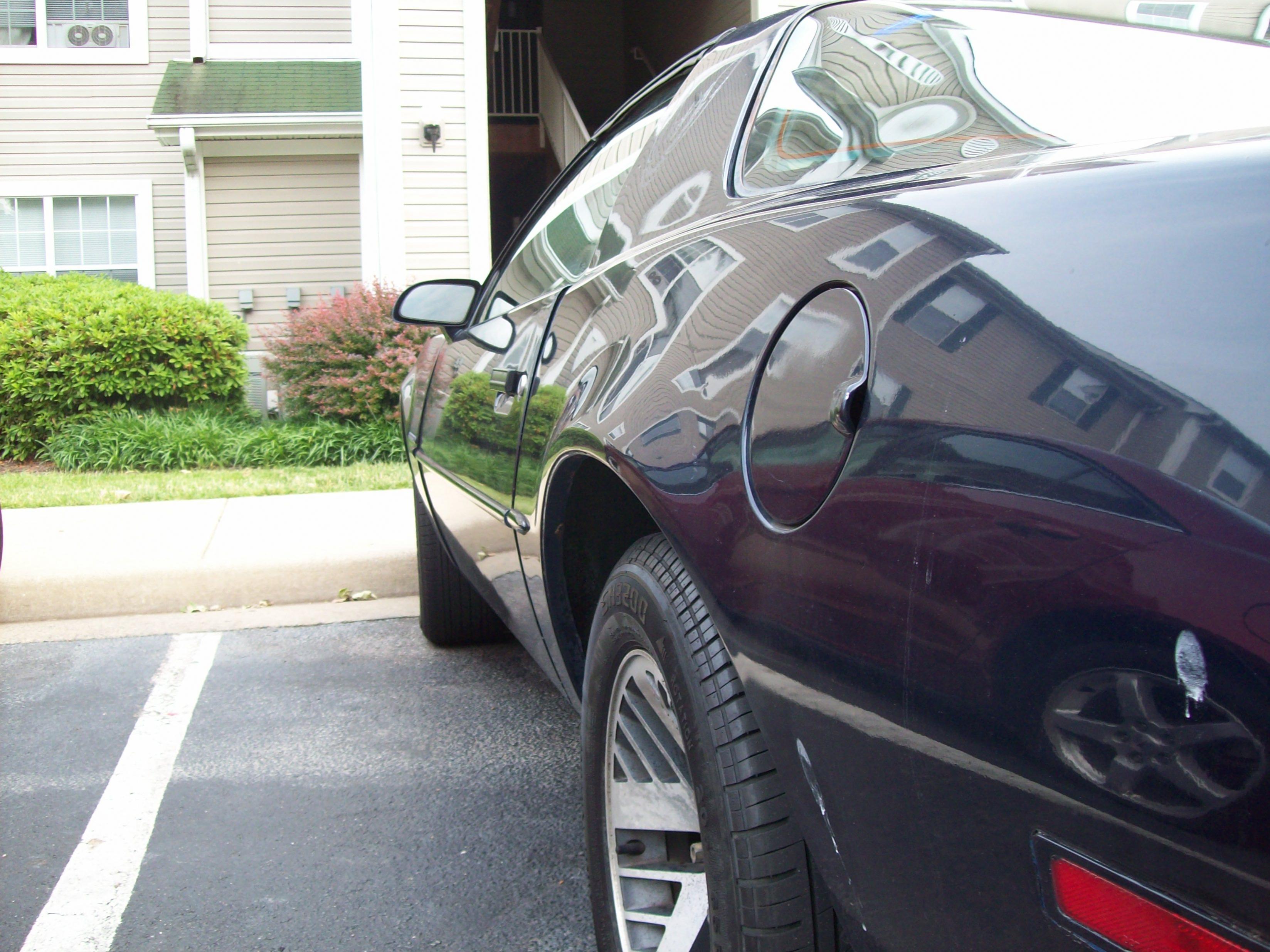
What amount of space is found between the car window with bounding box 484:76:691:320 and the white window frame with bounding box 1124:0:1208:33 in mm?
937

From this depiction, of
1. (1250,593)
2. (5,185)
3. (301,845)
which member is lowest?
(301,845)

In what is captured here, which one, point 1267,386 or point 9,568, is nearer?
point 1267,386

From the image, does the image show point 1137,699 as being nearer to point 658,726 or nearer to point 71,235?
point 658,726

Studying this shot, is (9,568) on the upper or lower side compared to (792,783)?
lower

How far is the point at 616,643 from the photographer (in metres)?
1.77

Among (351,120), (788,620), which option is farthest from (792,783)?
(351,120)

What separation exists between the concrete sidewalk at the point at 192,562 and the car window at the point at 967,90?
3749mm

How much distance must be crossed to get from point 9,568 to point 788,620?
493 centimetres

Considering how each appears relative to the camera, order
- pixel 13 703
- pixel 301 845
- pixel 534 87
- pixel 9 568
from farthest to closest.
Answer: pixel 534 87 → pixel 9 568 → pixel 13 703 → pixel 301 845

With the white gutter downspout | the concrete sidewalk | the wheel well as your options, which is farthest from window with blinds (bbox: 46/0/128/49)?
the wheel well

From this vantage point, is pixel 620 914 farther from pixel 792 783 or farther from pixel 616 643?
pixel 792 783

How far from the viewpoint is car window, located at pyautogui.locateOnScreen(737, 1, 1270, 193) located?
152 cm

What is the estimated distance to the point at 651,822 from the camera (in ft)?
5.72

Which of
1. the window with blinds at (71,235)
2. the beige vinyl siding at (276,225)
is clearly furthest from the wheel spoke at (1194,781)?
the window with blinds at (71,235)
